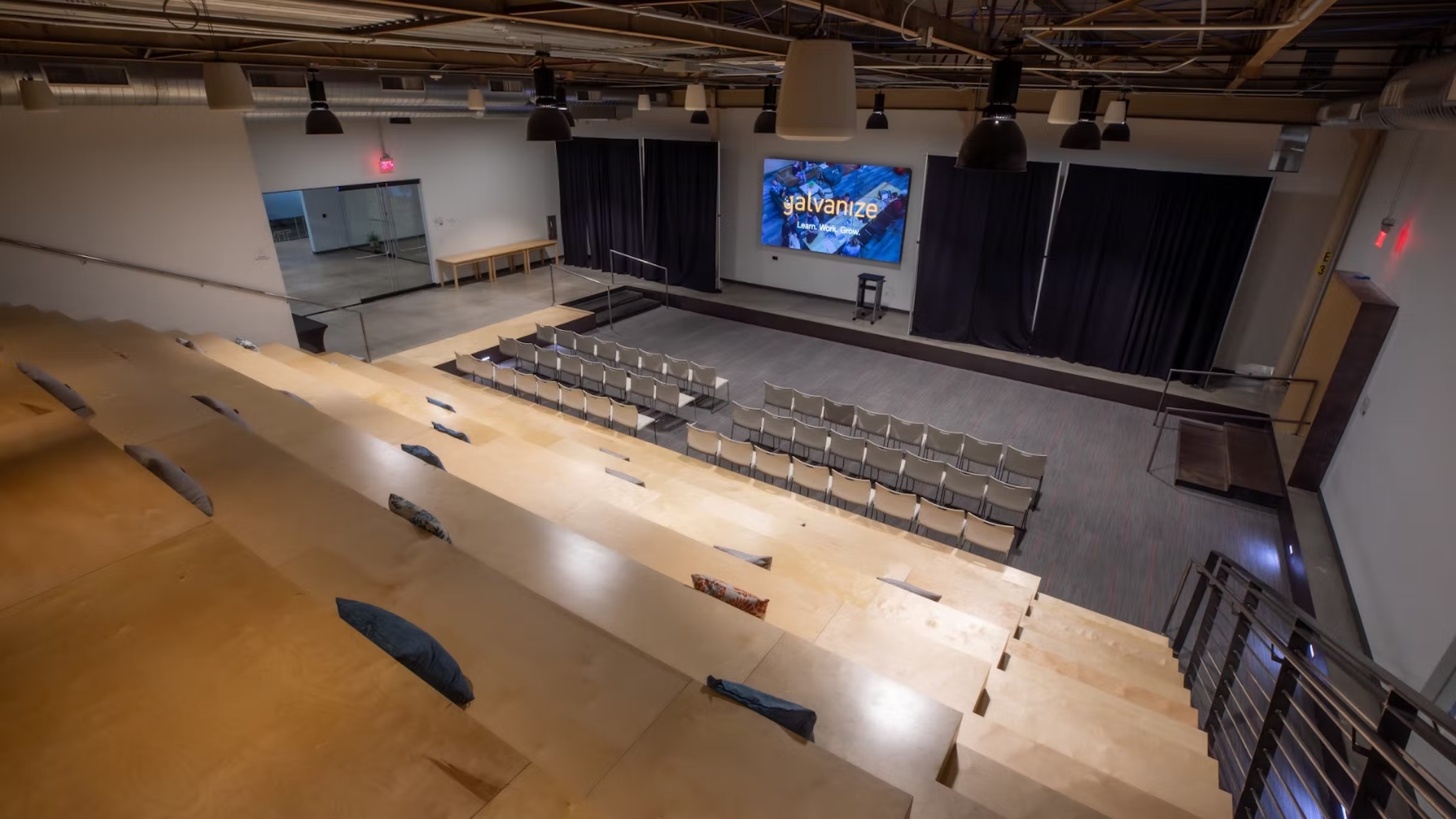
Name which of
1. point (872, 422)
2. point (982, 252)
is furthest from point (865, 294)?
point (872, 422)

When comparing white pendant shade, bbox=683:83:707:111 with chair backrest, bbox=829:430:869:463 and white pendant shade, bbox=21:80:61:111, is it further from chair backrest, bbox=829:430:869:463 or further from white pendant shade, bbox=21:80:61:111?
white pendant shade, bbox=21:80:61:111

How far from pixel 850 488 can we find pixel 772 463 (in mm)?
896

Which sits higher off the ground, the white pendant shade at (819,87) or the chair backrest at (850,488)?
the white pendant shade at (819,87)

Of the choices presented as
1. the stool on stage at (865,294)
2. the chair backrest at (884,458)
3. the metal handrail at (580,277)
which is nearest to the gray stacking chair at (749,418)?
the chair backrest at (884,458)

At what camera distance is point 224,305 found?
9438 millimetres

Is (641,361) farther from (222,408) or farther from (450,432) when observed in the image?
(222,408)

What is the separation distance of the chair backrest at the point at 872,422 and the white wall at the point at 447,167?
10276mm

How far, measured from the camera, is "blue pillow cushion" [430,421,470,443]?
19.7 feet

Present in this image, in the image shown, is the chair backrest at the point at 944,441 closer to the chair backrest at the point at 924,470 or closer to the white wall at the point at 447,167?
the chair backrest at the point at 924,470

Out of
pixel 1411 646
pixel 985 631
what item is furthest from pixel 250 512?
pixel 1411 646

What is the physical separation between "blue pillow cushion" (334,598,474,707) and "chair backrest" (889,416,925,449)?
665 cm

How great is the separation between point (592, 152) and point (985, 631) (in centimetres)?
1401

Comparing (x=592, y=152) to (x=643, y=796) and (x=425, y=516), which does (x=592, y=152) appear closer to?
(x=425, y=516)

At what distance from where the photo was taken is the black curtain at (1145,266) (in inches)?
372
